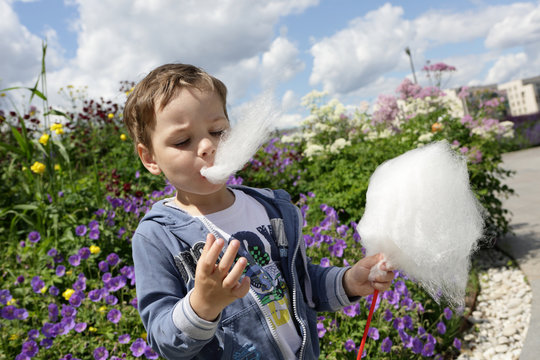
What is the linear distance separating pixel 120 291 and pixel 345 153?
11.3ft

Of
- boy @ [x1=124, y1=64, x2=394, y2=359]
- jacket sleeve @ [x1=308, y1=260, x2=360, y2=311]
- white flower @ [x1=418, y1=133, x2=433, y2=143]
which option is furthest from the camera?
white flower @ [x1=418, y1=133, x2=433, y2=143]

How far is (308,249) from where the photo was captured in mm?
2895

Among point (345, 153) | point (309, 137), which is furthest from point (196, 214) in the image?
point (309, 137)

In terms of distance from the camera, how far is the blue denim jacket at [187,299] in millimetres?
1032

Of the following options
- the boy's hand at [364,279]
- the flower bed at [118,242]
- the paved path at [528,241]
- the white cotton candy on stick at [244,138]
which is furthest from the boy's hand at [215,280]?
the paved path at [528,241]

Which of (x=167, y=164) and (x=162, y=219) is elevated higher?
(x=167, y=164)

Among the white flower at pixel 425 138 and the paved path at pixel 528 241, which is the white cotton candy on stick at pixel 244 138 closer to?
the paved path at pixel 528 241

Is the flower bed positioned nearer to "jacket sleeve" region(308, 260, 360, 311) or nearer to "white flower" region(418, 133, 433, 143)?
"white flower" region(418, 133, 433, 143)

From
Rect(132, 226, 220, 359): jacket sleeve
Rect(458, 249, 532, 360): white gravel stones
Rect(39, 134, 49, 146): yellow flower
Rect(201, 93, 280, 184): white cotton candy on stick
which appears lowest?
Rect(458, 249, 532, 360): white gravel stones

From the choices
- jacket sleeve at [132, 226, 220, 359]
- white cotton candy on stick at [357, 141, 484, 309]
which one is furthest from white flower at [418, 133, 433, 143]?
jacket sleeve at [132, 226, 220, 359]

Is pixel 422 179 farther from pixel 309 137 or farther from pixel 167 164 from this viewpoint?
pixel 309 137

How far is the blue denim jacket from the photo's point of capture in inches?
40.6

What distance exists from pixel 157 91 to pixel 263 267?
0.62 metres

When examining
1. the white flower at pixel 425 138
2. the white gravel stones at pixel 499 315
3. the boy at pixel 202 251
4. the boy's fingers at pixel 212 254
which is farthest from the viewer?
the white flower at pixel 425 138
